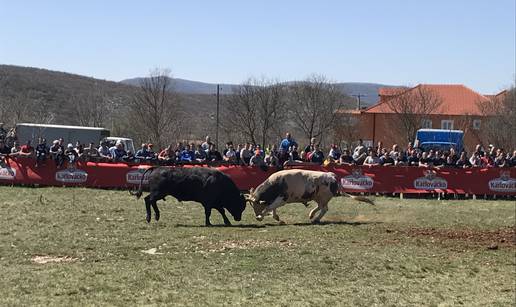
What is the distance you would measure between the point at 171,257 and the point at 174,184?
4.88 m

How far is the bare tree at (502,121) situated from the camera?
230ft

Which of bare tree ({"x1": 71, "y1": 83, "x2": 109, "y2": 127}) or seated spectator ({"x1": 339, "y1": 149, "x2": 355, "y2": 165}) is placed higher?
bare tree ({"x1": 71, "y1": 83, "x2": 109, "y2": 127})

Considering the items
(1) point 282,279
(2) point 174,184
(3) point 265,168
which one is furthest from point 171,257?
(3) point 265,168

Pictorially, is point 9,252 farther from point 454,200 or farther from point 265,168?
point 454,200

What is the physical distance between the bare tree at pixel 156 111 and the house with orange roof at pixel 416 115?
20.3m

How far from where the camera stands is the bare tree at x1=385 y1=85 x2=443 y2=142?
3130 inches

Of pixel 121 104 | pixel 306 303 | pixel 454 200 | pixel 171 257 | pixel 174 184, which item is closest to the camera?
pixel 306 303

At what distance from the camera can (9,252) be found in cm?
1280

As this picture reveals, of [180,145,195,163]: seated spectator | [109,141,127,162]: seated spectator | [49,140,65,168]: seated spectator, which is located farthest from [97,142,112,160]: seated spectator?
[180,145,195,163]: seated spectator

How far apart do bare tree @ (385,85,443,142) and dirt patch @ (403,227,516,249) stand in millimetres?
61078

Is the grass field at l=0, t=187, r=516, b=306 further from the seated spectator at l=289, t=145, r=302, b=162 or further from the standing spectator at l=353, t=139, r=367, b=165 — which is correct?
the standing spectator at l=353, t=139, r=367, b=165

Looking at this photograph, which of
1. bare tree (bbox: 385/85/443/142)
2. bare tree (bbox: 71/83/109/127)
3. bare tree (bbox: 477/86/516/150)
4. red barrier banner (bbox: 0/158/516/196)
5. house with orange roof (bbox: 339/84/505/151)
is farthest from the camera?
bare tree (bbox: 71/83/109/127)

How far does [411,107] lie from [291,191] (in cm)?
6537

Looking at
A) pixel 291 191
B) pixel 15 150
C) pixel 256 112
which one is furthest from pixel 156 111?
pixel 291 191
